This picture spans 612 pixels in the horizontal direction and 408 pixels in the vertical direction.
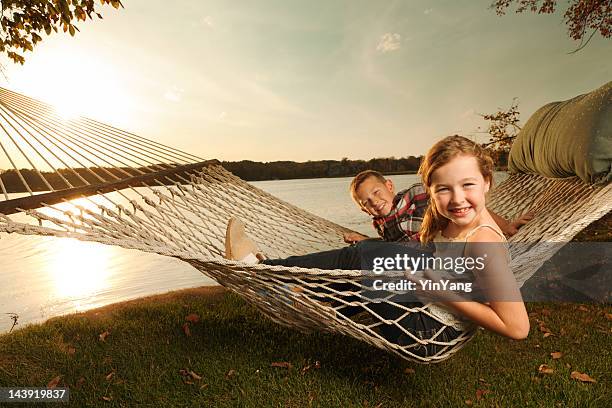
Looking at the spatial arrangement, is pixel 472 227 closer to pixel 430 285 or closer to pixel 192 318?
pixel 430 285

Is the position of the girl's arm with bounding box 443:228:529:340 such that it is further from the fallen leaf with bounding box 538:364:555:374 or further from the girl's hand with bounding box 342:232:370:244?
the girl's hand with bounding box 342:232:370:244

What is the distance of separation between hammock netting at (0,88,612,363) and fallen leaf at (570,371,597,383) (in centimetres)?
62

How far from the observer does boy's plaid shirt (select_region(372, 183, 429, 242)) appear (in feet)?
6.91

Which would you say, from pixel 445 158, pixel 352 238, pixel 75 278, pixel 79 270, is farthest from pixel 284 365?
pixel 79 270

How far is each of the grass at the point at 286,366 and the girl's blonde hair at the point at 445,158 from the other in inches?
32.0

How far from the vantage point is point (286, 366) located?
2189 millimetres

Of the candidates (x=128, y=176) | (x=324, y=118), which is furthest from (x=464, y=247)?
(x=324, y=118)

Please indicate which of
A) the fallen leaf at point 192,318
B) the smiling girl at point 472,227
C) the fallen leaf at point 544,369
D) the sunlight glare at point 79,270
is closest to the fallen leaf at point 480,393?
the fallen leaf at point 544,369

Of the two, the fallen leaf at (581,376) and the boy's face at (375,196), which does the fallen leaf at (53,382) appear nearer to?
the boy's face at (375,196)

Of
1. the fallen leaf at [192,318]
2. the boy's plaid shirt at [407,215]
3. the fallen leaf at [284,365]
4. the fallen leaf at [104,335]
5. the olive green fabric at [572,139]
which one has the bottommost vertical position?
the fallen leaf at [104,335]

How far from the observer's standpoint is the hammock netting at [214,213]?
5.16 ft

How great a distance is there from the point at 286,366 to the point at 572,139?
187cm

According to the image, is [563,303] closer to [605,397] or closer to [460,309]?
[605,397]

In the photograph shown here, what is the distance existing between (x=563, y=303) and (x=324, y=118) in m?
3.85
